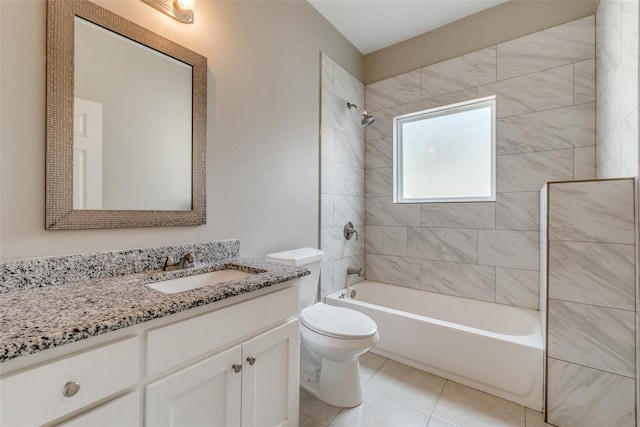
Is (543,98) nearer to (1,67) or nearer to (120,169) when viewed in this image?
(120,169)

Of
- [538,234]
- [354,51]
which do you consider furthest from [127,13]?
[538,234]

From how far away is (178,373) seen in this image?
88 centimetres

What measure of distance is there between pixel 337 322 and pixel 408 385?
0.69 metres

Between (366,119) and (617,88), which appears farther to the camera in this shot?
(366,119)

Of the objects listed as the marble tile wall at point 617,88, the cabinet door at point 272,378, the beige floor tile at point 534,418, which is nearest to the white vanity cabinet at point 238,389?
→ the cabinet door at point 272,378

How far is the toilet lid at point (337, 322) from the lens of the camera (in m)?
1.54

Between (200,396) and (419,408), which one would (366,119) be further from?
(200,396)

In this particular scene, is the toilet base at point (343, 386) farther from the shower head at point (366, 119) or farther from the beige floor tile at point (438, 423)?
the shower head at point (366, 119)

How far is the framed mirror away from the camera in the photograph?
1.06 metres

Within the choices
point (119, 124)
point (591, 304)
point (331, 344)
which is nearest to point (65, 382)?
point (119, 124)

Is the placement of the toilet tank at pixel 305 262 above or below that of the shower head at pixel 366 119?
below

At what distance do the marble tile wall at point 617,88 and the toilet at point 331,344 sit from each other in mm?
1566

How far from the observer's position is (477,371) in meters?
1.77

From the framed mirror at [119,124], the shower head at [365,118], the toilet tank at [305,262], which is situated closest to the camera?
the framed mirror at [119,124]
